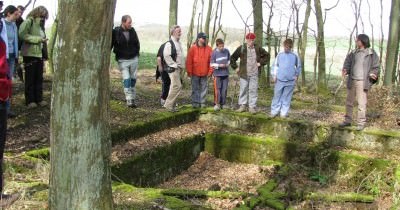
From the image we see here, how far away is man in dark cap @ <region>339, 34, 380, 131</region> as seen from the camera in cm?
816

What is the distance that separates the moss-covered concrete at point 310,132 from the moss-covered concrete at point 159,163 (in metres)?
0.88

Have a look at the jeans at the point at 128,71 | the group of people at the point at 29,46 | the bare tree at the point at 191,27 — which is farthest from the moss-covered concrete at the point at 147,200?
the bare tree at the point at 191,27

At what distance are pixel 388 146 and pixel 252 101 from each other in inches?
124

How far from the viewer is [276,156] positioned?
29.5 ft

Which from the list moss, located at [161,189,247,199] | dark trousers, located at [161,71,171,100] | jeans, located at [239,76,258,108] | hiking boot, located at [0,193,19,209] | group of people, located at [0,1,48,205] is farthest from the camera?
dark trousers, located at [161,71,171,100]

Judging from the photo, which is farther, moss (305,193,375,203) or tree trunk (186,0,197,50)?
tree trunk (186,0,197,50)

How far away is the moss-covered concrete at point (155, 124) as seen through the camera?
8.16 meters

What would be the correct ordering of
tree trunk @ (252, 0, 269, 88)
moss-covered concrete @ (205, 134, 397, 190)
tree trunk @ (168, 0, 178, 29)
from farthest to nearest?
1. tree trunk @ (252, 0, 269, 88)
2. tree trunk @ (168, 0, 178, 29)
3. moss-covered concrete @ (205, 134, 397, 190)

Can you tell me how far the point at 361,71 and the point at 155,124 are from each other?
4.27 meters

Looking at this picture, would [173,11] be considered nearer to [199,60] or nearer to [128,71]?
[199,60]

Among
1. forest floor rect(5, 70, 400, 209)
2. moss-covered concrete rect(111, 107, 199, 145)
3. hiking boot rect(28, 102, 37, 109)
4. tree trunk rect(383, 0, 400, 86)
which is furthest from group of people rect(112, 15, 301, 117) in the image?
tree trunk rect(383, 0, 400, 86)

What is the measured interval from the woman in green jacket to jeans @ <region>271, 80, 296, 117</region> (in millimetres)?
4991

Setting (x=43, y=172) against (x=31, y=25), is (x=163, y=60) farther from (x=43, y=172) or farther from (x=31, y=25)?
(x=43, y=172)

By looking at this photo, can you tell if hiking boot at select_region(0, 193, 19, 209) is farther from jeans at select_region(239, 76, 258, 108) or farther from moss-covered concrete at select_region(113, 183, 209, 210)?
jeans at select_region(239, 76, 258, 108)
